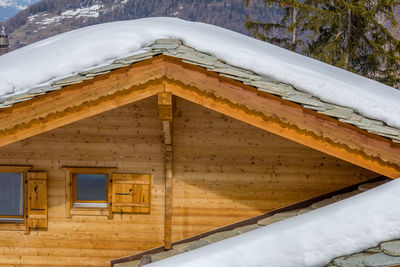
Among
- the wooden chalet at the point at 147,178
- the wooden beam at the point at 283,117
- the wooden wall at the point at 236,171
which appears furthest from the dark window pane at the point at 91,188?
the wooden beam at the point at 283,117

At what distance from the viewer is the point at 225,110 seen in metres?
4.89

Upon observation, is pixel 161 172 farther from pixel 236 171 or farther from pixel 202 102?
pixel 202 102

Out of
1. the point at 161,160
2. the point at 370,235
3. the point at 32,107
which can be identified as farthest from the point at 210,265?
the point at 161,160

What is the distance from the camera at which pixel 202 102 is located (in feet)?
16.1

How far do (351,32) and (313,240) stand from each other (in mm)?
15916

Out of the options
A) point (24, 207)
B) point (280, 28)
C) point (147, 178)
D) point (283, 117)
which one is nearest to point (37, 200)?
point (24, 207)

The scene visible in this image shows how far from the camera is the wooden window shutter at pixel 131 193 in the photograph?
7.45m

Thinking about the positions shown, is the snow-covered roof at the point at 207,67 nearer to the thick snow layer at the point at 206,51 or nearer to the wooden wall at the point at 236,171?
the thick snow layer at the point at 206,51

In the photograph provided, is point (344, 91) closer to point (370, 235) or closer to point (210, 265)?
point (370, 235)

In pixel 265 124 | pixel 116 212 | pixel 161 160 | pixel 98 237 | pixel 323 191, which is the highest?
pixel 265 124

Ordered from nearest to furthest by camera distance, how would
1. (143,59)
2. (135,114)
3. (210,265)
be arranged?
(210,265), (143,59), (135,114)

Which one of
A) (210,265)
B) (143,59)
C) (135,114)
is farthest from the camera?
(135,114)

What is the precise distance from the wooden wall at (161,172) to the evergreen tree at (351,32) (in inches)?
406

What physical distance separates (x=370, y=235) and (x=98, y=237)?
5421 mm
